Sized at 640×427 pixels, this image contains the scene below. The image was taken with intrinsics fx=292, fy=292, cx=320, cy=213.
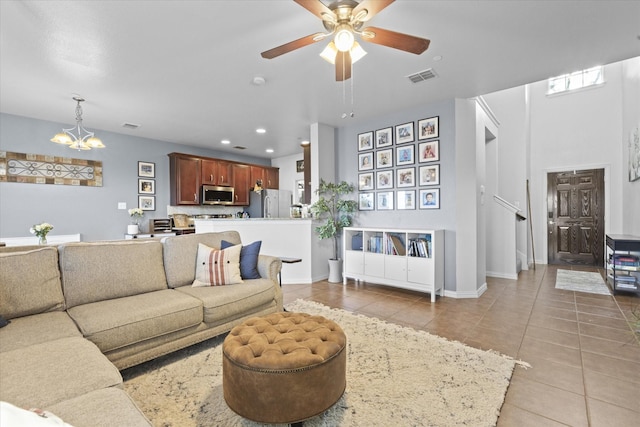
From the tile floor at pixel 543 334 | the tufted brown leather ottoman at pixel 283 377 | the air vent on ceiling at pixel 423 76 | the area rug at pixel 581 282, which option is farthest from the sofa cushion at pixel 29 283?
the area rug at pixel 581 282

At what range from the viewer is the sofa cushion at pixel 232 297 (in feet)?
7.57

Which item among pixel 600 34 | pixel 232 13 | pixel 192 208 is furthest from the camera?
pixel 192 208

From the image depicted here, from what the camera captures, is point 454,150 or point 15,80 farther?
point 454,150

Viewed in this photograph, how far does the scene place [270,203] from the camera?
263 inches

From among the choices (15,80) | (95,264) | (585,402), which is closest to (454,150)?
(585,402)

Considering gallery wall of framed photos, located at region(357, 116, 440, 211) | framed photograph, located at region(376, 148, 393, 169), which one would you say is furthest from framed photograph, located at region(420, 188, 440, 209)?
framed photograph, located at region(376, 148, 393, 169)

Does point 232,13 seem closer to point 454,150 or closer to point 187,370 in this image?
point 187,370

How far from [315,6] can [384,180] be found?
309 cm

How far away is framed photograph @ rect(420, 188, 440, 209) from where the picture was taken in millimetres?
4023

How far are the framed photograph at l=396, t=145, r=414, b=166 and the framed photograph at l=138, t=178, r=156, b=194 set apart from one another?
4703 mm

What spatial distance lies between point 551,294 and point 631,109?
345cm

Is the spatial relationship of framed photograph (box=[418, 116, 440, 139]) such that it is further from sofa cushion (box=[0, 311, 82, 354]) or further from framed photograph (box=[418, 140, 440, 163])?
sofa cushion (box=[0, 311, 82, 354])

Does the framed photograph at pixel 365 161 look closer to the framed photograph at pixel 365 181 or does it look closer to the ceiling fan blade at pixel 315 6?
the framed photograph at pixel 365 181

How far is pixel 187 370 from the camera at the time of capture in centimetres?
204
